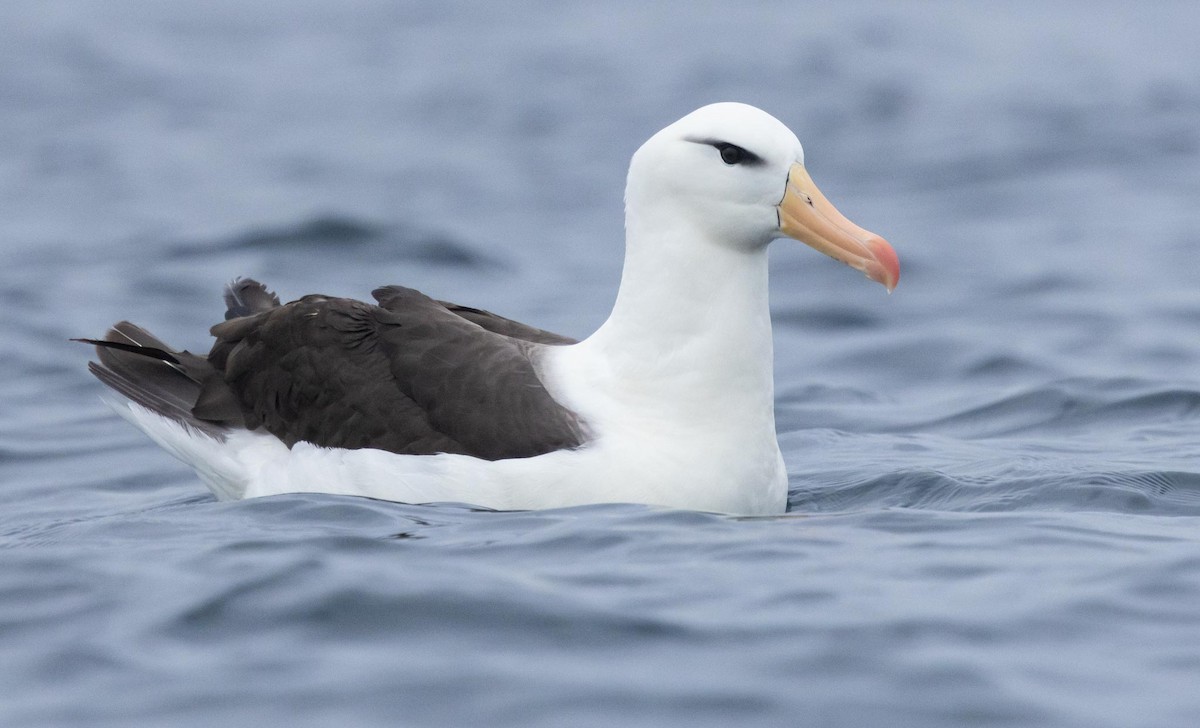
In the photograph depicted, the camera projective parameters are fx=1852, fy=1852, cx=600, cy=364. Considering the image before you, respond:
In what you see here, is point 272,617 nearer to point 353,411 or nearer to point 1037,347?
point 353,411

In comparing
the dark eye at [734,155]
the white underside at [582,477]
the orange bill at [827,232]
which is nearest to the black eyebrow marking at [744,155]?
the dark eye at [734,155]

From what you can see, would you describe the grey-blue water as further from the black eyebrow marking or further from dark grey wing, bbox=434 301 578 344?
the black eyebrow marking

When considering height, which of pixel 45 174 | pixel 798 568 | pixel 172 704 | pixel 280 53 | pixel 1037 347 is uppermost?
pixel 280 53

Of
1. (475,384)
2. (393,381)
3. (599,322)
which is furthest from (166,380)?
(599,322)

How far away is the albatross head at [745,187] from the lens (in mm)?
6984

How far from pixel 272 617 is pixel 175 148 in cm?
1470

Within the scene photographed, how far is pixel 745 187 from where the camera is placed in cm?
698

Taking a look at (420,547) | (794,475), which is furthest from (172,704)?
(794,475)

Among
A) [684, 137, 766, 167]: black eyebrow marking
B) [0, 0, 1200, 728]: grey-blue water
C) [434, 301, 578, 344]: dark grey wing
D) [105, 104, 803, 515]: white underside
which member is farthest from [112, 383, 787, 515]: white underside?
[684, 137, 766, 167]: black eyebrow marking

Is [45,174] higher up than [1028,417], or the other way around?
[45,174]

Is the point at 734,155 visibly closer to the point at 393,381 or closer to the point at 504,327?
the point at 504,327

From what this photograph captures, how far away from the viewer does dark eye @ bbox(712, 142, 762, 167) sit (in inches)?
275

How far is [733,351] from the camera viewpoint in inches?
280

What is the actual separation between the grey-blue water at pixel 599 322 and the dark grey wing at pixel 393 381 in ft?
1.17
